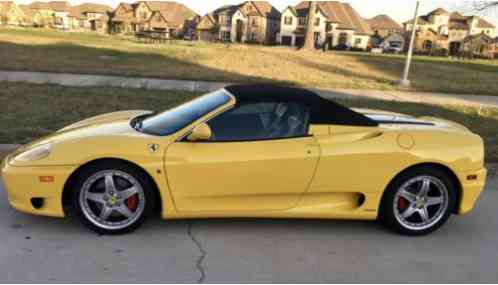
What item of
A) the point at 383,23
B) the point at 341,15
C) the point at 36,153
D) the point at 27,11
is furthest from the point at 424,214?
the point at 27,11

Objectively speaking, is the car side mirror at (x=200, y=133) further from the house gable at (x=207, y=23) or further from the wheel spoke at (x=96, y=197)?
Answer: the house gable at (x=207, y=23)

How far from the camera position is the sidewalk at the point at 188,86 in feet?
36.0

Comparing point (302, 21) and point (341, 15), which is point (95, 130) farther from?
point (341, 15)

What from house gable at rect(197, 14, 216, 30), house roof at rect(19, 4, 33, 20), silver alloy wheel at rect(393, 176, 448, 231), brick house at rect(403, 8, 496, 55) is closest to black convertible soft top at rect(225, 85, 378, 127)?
silver alloy wheel at rect(393, 176, 448, 231)

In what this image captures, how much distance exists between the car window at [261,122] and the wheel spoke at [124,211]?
887 millimetres

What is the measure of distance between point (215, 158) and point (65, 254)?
1.31 meters

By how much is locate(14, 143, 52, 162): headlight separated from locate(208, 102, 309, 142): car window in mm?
1316

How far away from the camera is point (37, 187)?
3.46 meters

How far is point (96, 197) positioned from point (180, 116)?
985 millimetres

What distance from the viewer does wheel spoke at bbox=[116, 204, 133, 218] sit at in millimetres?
3549

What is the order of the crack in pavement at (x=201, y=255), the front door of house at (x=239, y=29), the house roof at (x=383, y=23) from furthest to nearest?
the house roof at (x=383, y=23), the front door of house at (x=239, y=29), the crack in pavement at (x=201, y=255)

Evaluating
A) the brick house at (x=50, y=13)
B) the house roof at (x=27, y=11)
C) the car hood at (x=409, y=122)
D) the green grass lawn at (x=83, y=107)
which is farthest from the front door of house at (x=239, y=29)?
the car hood at (x=409, y=122)

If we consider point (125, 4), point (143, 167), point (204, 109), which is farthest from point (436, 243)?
point (125, 4)

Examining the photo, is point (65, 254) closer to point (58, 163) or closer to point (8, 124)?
point (58, 163)
